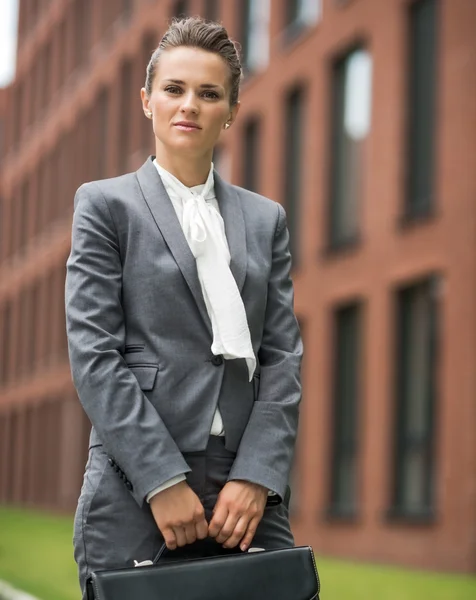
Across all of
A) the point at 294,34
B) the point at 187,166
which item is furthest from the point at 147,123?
the point at 187,166

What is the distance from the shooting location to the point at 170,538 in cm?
292

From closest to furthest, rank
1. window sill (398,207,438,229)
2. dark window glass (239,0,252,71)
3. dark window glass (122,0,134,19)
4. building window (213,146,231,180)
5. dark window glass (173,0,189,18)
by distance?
window sill (398,207,438,229)
dark window glass (239,0,252,71)
building window (213,146,231,180)
dark window glass (173,0,189,18)
dark window glass (122,0,134,19)

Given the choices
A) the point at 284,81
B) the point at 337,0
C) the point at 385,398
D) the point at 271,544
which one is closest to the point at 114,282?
the point at 271,544

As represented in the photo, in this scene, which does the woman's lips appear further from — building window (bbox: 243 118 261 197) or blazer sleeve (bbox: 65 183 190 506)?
building window (bbox: 243 118 261 197)

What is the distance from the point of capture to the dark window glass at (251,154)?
26.0 metres

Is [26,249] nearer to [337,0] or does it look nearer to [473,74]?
[337,0]

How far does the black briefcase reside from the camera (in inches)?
111

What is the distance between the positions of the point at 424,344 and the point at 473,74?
3.82 metres

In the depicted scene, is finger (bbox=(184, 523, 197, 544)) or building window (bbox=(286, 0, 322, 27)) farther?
building window (bbox=(286, 0, 322, 27))

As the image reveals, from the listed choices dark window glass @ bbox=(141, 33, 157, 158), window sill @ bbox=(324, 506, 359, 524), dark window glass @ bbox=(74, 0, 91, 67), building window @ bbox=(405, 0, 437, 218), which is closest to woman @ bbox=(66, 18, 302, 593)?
building window @ bbox=(405, 0, 437, 218)

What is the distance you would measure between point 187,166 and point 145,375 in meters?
0.53

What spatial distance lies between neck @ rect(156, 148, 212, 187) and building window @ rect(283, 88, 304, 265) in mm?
20704

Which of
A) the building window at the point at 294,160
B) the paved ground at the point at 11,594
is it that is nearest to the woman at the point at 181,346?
the paved ground at the point at 11,594

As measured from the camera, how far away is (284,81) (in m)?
24.6
